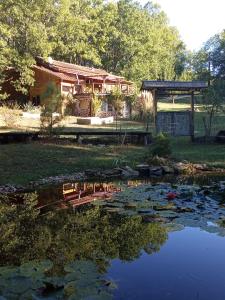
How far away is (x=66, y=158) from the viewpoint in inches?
650

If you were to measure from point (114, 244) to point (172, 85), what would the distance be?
51.9 ft

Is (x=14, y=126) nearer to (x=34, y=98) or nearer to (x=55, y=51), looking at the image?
(x=34, y=98)

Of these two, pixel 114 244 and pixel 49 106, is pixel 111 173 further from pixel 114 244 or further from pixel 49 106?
pixel 114 244

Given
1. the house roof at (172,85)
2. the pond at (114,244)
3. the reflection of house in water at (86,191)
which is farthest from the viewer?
the house roof at (172,85)

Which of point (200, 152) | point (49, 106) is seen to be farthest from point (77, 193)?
point (49, 106)

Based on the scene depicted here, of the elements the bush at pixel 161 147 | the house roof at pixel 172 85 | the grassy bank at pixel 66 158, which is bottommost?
the grassy bank at pixel 66 158

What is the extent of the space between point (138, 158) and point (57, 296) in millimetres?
12366

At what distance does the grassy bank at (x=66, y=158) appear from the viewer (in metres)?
14.4

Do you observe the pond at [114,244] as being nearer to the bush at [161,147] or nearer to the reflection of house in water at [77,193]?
the reflection of house in water at [77,193]

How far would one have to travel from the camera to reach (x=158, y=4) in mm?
85812

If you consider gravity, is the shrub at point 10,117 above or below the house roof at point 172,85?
A: below

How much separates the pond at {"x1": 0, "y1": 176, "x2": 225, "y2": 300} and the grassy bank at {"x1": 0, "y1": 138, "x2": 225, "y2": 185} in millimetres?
2411

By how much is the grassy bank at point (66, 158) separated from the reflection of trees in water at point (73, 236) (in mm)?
4230

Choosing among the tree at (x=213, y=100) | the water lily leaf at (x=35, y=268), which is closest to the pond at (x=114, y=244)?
the water lily leaf at (x=35, y=268)
